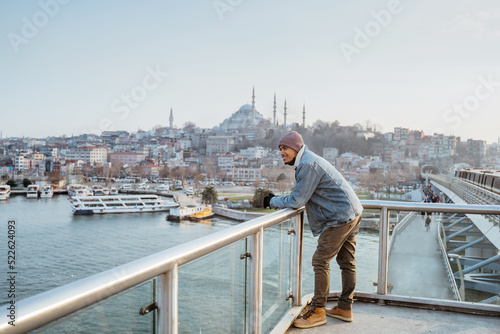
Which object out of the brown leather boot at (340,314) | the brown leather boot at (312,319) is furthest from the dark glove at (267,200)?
the brown leather boot at (340,314)

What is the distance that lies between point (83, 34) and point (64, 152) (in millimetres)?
27274

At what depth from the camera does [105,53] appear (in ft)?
174

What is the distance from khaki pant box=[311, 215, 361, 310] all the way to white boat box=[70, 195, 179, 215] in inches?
1411

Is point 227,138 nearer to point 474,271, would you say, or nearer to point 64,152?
point 64,152

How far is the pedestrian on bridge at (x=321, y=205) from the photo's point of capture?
1.74m

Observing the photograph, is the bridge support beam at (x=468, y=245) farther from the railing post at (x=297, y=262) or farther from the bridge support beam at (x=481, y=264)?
the railing post at (x=297, y=262)

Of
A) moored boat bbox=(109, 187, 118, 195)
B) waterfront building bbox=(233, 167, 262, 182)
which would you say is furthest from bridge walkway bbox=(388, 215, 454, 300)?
waterfront building bbox=(233, 167, 262, 182)

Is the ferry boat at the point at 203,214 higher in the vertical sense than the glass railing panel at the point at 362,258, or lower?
lower

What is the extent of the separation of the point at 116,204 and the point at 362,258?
3885 centimetres

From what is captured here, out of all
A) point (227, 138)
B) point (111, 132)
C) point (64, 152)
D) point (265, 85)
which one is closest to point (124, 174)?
point (64, 152)

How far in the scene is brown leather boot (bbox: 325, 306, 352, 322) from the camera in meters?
1.99

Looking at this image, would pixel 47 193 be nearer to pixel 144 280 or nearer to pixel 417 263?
pixel 417 263

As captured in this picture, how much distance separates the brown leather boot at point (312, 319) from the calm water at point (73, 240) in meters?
9.69

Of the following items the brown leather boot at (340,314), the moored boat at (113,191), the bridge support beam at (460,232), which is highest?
the bridge support beam at (460,232)
